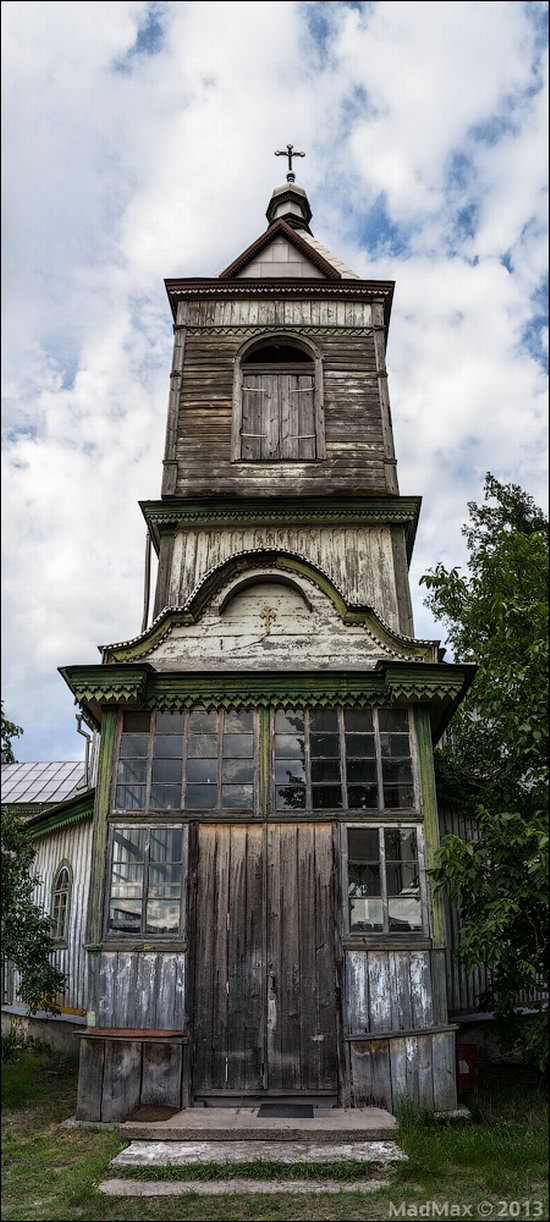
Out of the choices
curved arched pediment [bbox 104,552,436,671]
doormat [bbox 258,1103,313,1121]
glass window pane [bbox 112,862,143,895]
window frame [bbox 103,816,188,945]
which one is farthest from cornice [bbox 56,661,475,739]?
doormat [bbox 258,1103,313,1121]

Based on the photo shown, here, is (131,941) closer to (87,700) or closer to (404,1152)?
(87,700)

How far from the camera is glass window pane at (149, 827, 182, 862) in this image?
30.5 feet

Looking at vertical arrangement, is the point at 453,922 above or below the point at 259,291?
below

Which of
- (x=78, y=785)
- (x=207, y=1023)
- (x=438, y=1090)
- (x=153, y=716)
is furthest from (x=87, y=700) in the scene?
(x=78, y=785)

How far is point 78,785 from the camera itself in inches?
886

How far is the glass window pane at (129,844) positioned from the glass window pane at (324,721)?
85.4 inches

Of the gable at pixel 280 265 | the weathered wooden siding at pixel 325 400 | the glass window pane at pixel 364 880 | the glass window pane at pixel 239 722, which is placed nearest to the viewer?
the glass window pane at pixel 364 880

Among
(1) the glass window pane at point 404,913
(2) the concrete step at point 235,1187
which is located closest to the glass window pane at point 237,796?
(1) the glass window pane at point 404,913

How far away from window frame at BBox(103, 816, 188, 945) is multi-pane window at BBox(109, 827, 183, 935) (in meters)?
0.01

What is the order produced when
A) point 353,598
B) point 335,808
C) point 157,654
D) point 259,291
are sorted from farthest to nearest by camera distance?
point 259,291 → point 353,598 → point 157,654 → point 335,808

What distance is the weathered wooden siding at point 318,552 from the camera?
12.0 meters

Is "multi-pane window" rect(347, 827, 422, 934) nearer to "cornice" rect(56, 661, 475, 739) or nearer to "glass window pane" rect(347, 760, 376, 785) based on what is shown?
"glass window pane" rect(347, 760, 376, 785)

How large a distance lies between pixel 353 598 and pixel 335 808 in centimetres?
346

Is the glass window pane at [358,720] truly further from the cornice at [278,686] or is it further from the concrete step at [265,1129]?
the concrete step at [265,1129]
